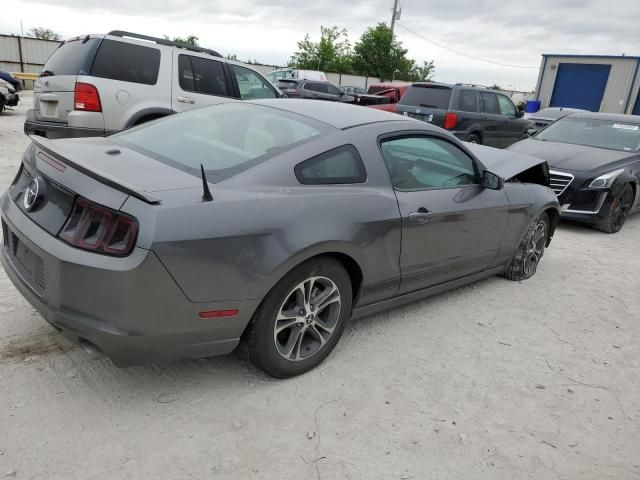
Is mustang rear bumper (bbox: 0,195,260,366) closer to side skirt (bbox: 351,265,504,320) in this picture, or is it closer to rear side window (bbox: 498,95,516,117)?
side skirt (bbox: 351,265,504,320)

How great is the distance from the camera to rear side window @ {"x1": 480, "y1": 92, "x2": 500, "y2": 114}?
1117 centimetres

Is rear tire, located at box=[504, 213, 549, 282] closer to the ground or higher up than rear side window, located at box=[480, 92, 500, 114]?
closer to the ground

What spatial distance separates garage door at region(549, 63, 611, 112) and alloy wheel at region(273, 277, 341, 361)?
95.5ft

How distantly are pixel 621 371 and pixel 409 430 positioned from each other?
173 cm

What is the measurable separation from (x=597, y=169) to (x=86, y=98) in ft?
21.7

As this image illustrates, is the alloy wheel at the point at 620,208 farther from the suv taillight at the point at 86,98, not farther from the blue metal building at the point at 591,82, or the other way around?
the blue metal building at the point at 591,82

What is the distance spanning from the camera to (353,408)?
271 cm

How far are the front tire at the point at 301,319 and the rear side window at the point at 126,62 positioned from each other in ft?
15.7

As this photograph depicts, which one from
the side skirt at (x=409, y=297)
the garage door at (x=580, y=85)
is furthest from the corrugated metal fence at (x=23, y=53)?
the garage door at (x=580, y=85)

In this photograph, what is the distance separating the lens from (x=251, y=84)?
7957 mm

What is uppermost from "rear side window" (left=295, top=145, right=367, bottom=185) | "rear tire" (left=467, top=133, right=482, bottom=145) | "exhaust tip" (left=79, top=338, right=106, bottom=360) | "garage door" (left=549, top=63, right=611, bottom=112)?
"garage door" (left=549, top=63, right=611, bottom=112)

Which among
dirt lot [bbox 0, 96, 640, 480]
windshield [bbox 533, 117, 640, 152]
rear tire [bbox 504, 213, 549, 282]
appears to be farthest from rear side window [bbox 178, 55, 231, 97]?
windshield [bbox 533, 117, 640, 152]

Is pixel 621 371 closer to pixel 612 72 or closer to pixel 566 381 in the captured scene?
pixel 566 381

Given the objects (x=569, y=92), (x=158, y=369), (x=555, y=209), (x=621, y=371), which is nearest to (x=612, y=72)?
(x=569, y=92)
